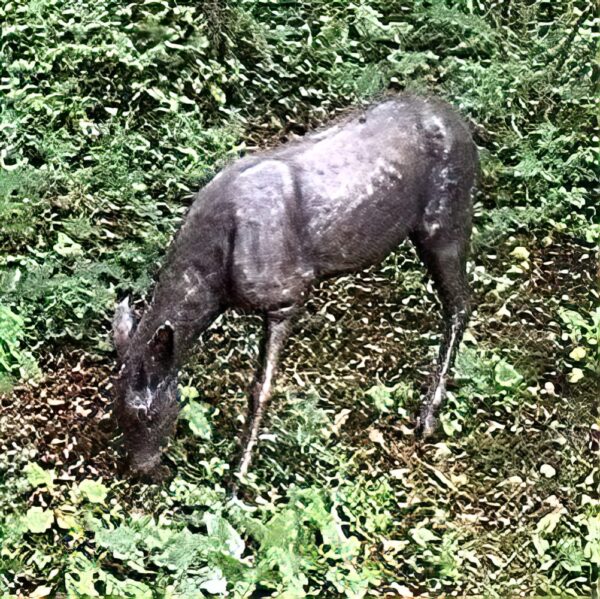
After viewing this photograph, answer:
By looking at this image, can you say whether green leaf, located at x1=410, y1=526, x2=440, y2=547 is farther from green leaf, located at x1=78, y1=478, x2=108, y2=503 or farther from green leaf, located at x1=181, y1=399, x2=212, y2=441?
green leaf, located at x1=78, y1=478, x2=108, y2=503

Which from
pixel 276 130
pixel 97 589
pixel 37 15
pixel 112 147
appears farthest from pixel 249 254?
pixel 37 15

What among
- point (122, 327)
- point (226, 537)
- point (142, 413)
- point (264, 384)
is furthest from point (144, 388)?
point (226, 537)

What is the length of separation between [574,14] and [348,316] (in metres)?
1.28

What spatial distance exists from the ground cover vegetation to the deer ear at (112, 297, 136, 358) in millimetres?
203

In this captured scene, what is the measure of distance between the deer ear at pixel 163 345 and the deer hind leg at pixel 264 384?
0.27 metres

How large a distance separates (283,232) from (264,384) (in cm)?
45

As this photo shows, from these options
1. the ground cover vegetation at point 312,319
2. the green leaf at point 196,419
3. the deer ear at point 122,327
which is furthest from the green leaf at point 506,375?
the deer ear at point 122,327

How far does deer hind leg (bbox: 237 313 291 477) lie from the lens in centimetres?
298

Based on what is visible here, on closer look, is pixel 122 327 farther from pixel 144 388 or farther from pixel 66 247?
pixel 66 247

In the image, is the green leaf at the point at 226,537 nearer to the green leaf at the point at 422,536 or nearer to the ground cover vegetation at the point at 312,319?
the ground cover vegetation at the point at 312,319

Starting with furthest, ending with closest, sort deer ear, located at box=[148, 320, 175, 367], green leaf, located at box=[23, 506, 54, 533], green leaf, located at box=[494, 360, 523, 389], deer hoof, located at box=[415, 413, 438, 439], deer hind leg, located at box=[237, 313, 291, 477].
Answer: green leaf, located at box=[494, 360, 523, 389], deer hoof, located at box=[415, 413, 438, 439], green leaf, located at box=[23, 506, 54, 533], deer hind leg, located at box=[237, 313, 291, 477], deer ear, located at box=[148, 320, 175, 367]

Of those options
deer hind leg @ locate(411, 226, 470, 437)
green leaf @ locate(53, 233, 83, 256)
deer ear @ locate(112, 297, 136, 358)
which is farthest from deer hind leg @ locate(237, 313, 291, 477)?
green leaf @ locate(53, 233, 83, 256)

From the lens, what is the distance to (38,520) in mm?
3158

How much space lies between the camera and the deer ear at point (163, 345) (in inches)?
113
